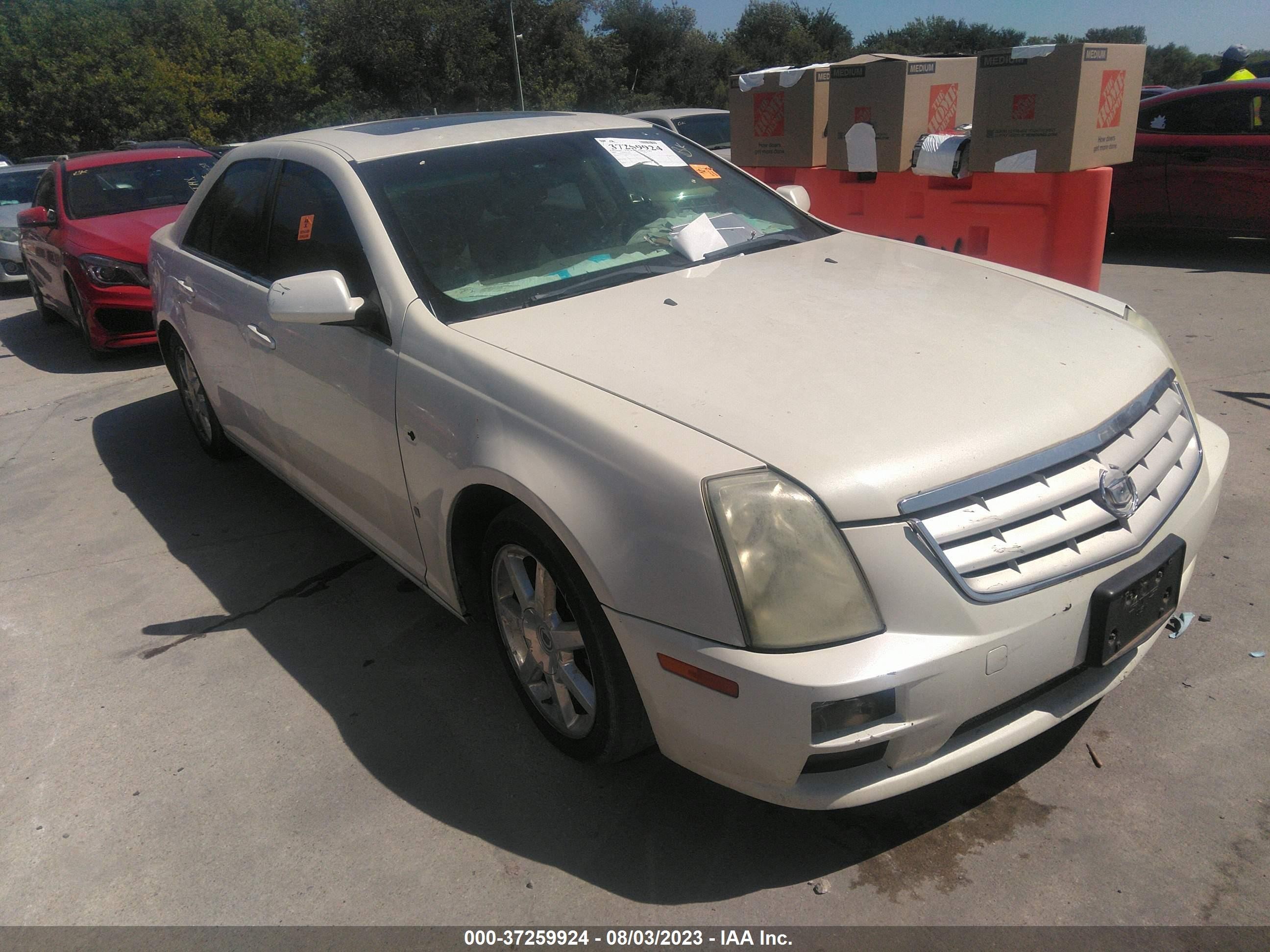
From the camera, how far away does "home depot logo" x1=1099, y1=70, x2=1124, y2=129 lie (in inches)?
215

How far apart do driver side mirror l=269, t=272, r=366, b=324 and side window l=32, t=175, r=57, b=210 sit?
6897 mm

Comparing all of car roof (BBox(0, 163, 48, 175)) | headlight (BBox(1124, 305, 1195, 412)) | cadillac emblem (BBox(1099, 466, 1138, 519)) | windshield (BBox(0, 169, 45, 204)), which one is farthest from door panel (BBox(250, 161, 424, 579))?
car roof (BBox(0, 163, 48, 175))

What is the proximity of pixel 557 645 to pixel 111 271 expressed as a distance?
6653 millimetres

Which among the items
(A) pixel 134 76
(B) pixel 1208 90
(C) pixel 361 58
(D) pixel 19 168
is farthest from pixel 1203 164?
(C) pixel 361 58

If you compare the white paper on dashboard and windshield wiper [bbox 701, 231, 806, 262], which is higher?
the white paper on dashboard

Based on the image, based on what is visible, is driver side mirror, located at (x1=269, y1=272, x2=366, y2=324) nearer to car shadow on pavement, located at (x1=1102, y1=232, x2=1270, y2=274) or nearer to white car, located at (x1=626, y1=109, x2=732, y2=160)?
car shadow on pavement, located at (x1=1102, y1=232, x2=1270, y2=274)

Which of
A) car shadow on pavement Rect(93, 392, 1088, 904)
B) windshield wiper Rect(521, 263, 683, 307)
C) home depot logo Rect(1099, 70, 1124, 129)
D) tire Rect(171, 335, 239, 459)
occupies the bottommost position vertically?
car shadow on pavement Rect(93, 392, 1088, 904)

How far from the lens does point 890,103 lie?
6.19m

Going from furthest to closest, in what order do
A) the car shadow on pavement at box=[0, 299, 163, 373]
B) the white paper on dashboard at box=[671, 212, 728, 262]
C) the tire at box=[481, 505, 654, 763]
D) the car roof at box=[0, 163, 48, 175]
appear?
the car roof at box=[0, 163, 48, 175], the car shadow on pavement at box=[0, 299, 163, 373], the white paper on dashboard at box=[671, 212, 728, 262], the tire at box=[481, 505, 654, 763]

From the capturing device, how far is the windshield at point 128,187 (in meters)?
8.47

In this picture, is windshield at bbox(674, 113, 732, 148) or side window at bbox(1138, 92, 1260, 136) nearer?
side window at bbox(1138, 92, 1260, 136)

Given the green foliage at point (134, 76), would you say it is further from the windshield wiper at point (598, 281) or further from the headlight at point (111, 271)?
the windshield wiper at point (598, 281)

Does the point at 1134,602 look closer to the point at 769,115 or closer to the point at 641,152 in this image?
the point at 641,152

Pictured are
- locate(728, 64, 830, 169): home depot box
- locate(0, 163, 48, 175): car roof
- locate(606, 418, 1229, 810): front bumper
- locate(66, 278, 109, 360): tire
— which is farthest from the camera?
locate(0, 163, 48, 175): car roof
